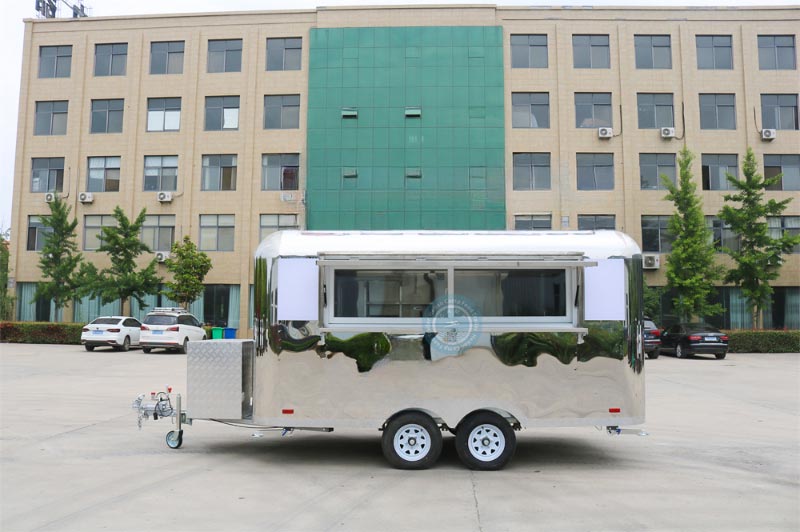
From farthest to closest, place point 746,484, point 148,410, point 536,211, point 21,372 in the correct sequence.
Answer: point 536,211 → point 21,372 → point 148,410 → point 746,484

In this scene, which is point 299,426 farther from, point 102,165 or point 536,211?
point 102,165

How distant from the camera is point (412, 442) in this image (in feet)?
23.9

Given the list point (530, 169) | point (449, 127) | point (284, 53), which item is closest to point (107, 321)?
point (284, 53)

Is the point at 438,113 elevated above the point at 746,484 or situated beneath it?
elevated above

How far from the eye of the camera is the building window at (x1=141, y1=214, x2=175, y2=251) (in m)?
34.5

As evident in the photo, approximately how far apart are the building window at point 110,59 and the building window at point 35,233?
932cm

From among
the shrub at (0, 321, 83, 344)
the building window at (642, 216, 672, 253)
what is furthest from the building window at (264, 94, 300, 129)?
the building window at (642, 216, 672, 253)

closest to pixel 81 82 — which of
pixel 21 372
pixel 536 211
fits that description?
pixel 21 372

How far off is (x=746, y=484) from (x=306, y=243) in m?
5.76

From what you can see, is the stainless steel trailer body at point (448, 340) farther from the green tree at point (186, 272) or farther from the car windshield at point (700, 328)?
the green tree at point (186, 272)

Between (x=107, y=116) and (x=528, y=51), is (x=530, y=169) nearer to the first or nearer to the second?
(x=528, y=51)

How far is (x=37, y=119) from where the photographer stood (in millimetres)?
36375

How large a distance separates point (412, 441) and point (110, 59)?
36261mm

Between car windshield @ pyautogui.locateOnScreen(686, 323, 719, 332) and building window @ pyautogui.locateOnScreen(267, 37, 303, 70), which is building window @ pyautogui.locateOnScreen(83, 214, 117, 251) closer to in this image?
building window @ pyautogui.locateOnScreen(267, 37, 303, 70)
